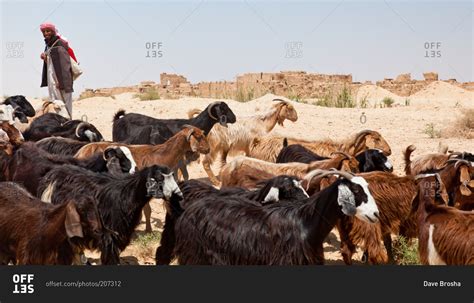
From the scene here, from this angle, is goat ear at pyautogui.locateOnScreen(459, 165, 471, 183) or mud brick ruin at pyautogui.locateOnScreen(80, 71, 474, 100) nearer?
goat ear at pyautogui.locateOnScreen(459, 165, 471, 183)

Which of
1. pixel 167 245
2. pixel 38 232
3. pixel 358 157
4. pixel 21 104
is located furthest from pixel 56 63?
pixel 38 232

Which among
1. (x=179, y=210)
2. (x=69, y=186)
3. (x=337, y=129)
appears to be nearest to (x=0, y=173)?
(x=69, y=186)

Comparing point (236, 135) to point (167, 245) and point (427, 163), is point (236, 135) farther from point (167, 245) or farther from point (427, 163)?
point (167, 245)

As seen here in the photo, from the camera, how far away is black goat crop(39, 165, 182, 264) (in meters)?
7.70

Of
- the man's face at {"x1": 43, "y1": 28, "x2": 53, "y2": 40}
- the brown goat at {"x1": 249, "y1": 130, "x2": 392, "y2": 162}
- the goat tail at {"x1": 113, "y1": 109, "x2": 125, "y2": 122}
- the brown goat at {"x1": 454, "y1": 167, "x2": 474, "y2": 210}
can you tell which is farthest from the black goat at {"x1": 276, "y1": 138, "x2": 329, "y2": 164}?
the man's face at {"x1": 43, "y1": 28, "x2": 53, "y2": 40}

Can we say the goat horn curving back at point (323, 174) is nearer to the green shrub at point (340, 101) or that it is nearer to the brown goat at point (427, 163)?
the brown goat at point (427, 163)

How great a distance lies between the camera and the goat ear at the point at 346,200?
6.82 m

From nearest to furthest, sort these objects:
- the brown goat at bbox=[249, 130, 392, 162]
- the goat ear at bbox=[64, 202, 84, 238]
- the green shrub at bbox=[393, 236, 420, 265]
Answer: the goat ear at bbox=[64, 202, 84, 238], the green shrub at bbox=[393, 236, 420, 265], the brown goat at bbox=[249, 130, 392, 162]

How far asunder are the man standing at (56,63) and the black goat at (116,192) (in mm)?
5102

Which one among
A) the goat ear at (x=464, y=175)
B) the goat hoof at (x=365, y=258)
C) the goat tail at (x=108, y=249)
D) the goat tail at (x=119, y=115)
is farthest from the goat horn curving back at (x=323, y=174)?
the goat tail at (x=119, y=115)

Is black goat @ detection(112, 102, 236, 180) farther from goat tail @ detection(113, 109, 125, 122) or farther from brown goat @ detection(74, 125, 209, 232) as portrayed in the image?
brown goat @ detection(74, 125, 209, 232)

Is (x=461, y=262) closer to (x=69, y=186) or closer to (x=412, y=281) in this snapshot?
(x=412, y=281)

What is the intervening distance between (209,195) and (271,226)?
1016 millimetres

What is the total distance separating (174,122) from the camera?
42.5 feet
